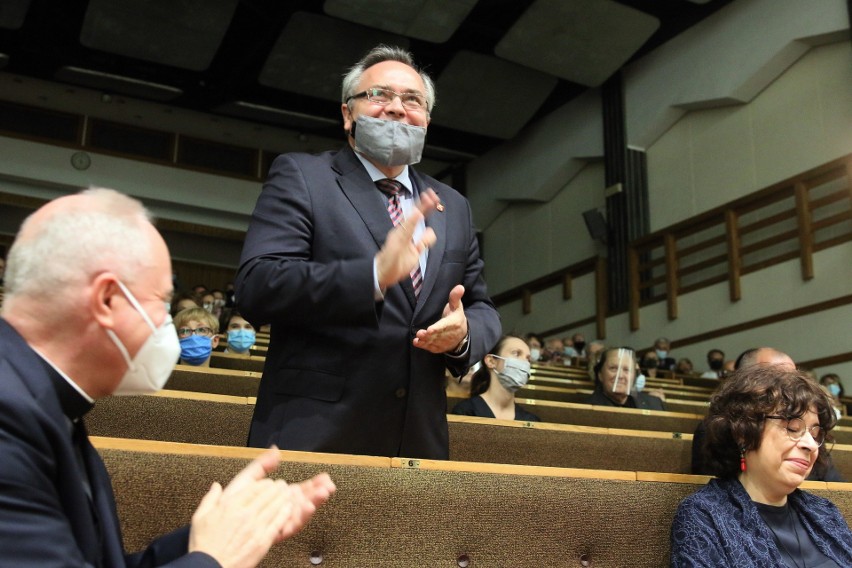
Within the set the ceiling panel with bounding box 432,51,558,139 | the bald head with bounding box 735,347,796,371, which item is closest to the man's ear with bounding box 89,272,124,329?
the bald head with bounding box 735,347,796,371

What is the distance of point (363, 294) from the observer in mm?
1007

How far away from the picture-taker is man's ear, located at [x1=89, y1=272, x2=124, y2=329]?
0.63 meters

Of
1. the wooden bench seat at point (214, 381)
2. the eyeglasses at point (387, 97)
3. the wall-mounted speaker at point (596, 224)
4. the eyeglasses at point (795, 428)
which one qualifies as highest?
the wall-mounted speaker at point (596, 224)

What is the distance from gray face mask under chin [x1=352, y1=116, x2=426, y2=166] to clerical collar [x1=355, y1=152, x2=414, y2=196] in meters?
0.02

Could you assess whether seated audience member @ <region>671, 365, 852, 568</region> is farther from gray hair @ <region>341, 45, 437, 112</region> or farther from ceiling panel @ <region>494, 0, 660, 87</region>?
ceiling panel @ <region>494, 0, 660, 87</region>

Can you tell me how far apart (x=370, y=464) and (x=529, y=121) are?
7.90 metres

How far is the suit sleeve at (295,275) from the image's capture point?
1.01 metres

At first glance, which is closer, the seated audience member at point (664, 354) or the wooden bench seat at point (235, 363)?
the wooden bench seat at point (235, 363)

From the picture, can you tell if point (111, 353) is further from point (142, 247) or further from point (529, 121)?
point (529, 121)

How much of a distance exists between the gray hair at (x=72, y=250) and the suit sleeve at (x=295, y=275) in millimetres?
346

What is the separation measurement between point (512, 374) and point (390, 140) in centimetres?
136

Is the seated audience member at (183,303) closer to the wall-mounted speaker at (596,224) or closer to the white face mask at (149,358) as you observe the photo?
the white face mask at (149,358)

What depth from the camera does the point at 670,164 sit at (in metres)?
7.32

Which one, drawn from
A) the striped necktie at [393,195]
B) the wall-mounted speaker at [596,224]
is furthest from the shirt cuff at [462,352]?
the wall-mounted speaker at [596,224]
